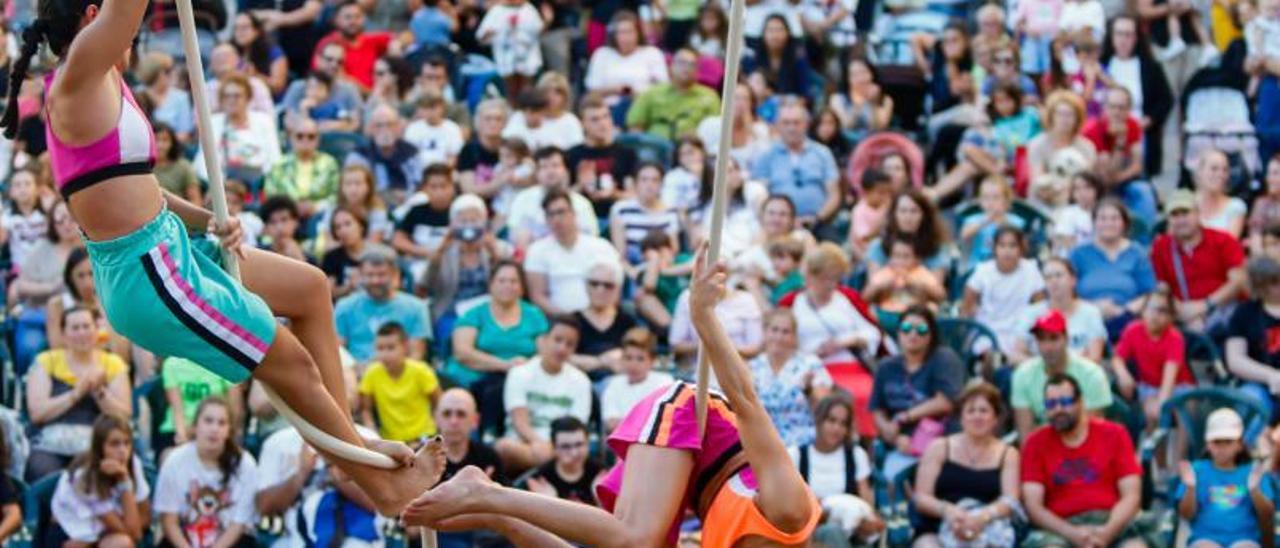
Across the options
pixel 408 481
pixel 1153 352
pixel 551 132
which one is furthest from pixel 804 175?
pixel 408 481

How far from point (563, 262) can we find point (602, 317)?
21.1 inches

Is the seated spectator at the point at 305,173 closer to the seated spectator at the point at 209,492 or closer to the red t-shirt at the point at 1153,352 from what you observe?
the seated spectator at the point at 209,492

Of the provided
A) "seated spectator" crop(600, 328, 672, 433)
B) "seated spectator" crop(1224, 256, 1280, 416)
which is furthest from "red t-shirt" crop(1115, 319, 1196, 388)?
"seated spectator" crop(600, 328, 672, 433)

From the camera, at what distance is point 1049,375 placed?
44.2ft

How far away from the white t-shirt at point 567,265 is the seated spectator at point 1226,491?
11.1 feet

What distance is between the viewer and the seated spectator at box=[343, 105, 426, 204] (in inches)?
651

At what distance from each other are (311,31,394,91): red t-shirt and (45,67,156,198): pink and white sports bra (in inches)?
409

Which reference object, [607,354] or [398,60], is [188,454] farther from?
[398,60]

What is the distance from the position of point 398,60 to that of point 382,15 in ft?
4.76

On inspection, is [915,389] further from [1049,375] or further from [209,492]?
[209,492]

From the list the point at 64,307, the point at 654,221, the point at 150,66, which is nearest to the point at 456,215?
the point at 654,221

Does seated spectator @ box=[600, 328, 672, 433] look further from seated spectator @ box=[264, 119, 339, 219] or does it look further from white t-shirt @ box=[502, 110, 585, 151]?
white t-shirt @ box=[502, 110, 585, 151]


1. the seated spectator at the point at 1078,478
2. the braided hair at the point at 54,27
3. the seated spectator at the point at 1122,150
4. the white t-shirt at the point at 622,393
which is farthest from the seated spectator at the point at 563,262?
the braided hair at the point at 54,27

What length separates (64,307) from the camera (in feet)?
46.4
